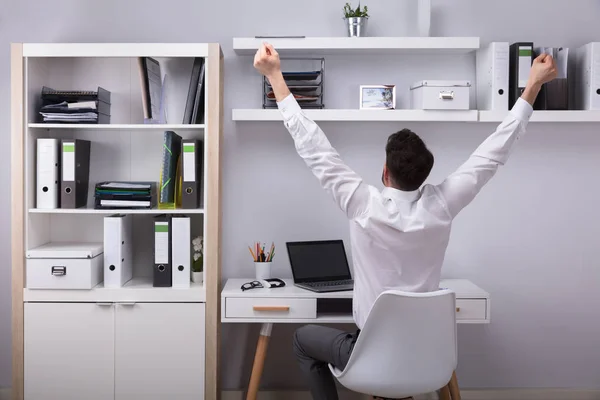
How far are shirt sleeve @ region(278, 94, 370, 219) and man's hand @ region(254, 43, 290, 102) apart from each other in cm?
8

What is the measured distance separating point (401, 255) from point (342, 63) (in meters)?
1.43

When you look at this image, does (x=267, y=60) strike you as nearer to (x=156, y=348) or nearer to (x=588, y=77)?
(x=156, y=348)

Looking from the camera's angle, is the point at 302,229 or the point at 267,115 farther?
the point at 302,229

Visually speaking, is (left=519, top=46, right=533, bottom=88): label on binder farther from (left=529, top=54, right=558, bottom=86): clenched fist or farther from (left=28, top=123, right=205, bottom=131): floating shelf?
(left=28, top=123, right=205, bottom=131): floating shelf

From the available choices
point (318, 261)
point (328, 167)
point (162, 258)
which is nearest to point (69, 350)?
point (162, 258)

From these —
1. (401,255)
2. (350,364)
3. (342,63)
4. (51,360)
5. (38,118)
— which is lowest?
(51,360)

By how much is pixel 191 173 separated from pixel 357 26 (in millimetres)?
1077

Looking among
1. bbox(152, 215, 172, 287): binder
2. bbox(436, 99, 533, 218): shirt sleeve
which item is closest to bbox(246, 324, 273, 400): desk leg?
bbox(152, 215, 172, 287): binder

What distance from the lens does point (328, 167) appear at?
2.30 meters

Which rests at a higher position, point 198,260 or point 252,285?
point 198,260

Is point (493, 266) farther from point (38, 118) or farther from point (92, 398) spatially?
point (38, 118)

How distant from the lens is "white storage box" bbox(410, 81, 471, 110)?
3.11 metres

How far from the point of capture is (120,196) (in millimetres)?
3107

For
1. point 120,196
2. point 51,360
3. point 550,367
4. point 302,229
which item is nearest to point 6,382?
point 51,360
